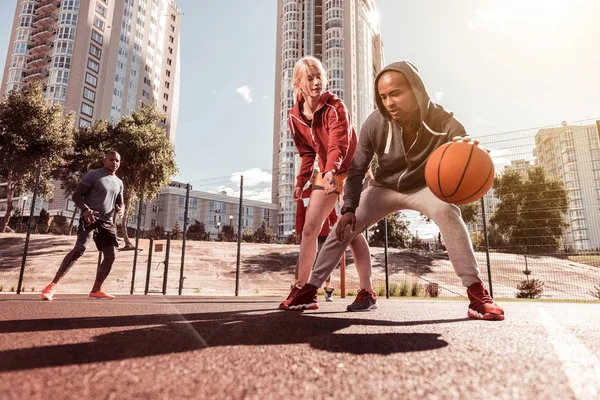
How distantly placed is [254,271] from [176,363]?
12.4 metres

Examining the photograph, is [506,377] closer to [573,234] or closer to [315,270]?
[315,270]

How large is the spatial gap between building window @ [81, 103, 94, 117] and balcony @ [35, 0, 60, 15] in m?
17.1

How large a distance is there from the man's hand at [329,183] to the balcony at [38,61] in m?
61.2

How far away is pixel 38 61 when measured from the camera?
50.8 m

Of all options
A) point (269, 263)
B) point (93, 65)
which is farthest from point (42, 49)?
point (269, 263)

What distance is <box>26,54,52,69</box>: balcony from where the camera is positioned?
50406mm

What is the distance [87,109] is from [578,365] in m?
57.4

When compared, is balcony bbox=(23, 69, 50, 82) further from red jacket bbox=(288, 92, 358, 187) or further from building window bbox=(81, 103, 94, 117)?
red jacket bbox=(288, 92, 358, 187)

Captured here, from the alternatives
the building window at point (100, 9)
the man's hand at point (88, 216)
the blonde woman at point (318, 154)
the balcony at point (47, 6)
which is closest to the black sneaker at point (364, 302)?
the blonde woman at point (318, 154)

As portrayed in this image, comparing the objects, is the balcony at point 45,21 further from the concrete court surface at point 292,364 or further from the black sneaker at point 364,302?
the concrete court surface at point 292,364

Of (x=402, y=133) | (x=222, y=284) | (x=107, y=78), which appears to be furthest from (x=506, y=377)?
(x=107, y=78)

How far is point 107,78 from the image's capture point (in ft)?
171

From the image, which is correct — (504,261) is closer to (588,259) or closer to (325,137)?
(588,259)

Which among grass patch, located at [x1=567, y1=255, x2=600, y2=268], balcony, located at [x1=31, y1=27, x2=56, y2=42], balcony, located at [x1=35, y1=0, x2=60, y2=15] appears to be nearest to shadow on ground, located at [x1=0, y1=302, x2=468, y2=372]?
grass patch, located at [x1=567, y1=255, x2=600, y2=268]
